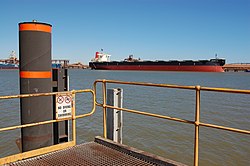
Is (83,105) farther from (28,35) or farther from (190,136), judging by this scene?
(28,35)

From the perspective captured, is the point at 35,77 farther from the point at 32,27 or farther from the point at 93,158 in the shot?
the point at 93,158

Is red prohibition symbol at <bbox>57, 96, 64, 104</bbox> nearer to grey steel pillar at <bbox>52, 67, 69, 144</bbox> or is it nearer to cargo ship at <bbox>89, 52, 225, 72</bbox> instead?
grey steel pillar at <bbox>52, 67, 69, 144</bbox>

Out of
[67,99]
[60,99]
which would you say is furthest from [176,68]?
[60,99]

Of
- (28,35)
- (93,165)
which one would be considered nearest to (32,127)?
(93,165)

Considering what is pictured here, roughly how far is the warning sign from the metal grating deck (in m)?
0.55

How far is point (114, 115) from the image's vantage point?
3936 millimetres

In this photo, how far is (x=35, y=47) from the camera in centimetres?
316

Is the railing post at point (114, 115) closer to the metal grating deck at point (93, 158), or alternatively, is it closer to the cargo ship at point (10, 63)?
the metal grating deck at point (93, 158)

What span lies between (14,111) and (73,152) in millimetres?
8153

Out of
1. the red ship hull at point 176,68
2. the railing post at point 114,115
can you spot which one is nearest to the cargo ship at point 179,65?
the red ship hull at point 176,68

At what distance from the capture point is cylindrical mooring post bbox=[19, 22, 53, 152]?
3.15 m

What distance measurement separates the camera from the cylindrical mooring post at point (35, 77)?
3.15 m

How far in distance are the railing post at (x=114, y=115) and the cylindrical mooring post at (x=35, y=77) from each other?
3.45 ft

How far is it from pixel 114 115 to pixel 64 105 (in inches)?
36.6
